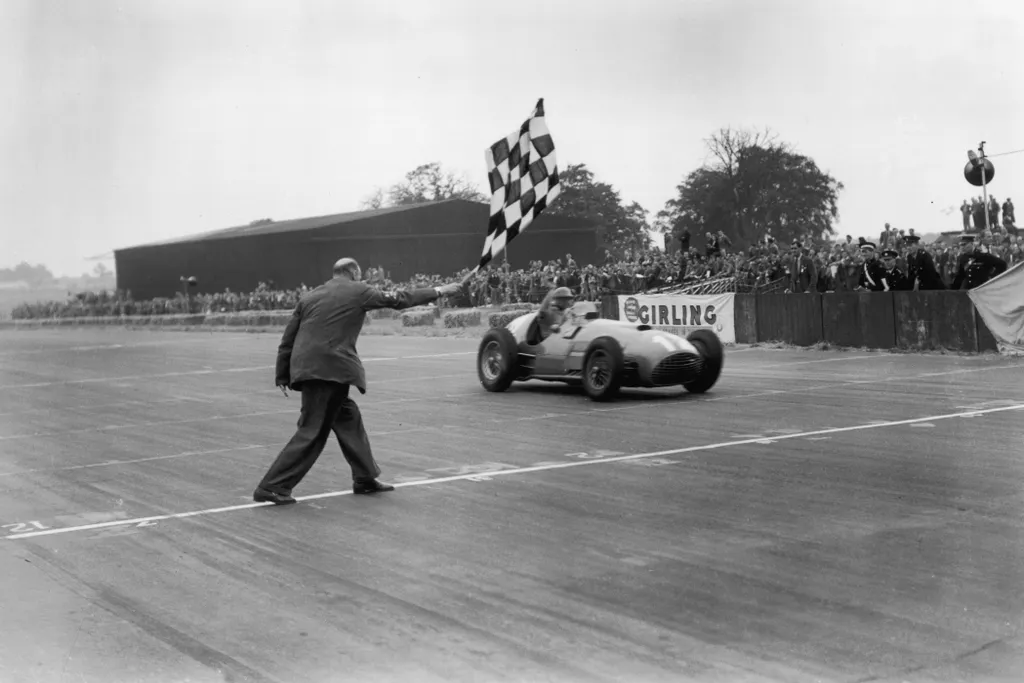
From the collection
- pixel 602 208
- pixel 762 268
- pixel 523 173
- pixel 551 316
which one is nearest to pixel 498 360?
pixel 551 316

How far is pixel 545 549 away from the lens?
6.86 metres

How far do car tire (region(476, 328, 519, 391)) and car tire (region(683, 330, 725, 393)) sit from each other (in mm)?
2317

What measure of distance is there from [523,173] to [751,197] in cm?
4323

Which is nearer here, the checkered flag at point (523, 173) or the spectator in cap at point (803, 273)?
the checkered flag at point (523, 173)

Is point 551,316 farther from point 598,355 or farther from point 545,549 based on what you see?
point 545,549

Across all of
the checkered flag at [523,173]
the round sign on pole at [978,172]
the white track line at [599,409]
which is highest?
the round sign on pole at [978,172]

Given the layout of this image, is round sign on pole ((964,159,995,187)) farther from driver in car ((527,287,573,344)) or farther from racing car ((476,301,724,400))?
driver in car ((527,287,573,344))

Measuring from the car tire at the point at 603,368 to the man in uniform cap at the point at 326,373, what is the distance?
590 cm

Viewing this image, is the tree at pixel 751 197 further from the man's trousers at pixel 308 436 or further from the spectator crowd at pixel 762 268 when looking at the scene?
the man's trousers at pixel 308 436

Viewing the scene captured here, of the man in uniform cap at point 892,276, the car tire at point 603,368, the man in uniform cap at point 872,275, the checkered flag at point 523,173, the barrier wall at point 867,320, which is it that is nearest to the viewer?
the checkered flag at point 523,173

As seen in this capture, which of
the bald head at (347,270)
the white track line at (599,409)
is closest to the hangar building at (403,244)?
the white track line at (599,409)

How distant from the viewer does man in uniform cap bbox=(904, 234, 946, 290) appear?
21.8m

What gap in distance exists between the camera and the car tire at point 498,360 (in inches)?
636

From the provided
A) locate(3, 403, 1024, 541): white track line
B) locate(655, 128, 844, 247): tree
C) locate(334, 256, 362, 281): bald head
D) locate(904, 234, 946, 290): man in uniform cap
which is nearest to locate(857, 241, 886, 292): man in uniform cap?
locate(904, 234, 946, 290): man in uniform cap
